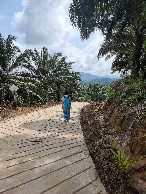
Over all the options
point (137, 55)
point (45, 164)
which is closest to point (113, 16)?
point (137, 55)

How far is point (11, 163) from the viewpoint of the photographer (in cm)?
333

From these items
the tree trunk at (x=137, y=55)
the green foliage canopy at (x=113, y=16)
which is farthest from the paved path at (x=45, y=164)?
the tree trunk at (x=137, y=55)

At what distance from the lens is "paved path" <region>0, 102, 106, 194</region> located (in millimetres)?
2725

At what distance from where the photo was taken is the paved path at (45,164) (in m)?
2.72

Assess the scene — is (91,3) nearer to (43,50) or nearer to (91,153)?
(91,153)

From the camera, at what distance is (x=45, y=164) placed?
133 inches

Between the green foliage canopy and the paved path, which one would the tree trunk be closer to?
the green foliage canopy

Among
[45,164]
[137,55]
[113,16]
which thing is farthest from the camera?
[137,55]

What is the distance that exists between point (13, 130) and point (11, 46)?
8.57m

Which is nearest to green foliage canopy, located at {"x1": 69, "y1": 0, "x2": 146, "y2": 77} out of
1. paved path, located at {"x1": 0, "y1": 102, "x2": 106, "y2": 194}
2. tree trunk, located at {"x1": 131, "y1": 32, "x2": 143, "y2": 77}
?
tree trunk, located at {"x1": 131, "y1": 32, "x2": 143, "y2": 77}

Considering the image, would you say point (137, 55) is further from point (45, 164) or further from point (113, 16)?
point (45, 164)

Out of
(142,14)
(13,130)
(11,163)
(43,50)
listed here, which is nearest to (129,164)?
(11,163)

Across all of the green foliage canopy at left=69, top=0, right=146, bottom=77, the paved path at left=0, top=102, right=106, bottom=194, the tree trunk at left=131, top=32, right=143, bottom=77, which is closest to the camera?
the paved path at left=0, top=102, right=106, bottom=194

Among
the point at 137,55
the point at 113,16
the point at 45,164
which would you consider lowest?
the point at 45,164
